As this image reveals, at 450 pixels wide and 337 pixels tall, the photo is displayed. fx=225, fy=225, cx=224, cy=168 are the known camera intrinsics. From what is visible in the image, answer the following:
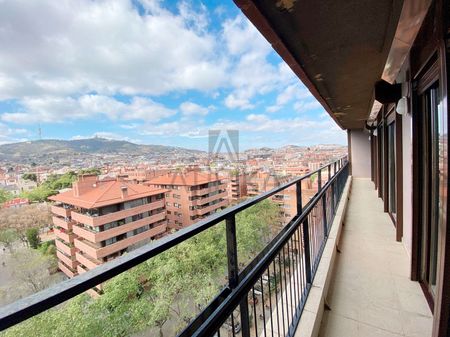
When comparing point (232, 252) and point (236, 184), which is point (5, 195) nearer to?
point (236, 184)

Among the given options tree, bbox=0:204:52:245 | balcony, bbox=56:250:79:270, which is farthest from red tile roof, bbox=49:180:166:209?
balcony, bbox=56:250:79:270

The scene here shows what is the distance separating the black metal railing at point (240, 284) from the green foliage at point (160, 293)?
7 centimetres

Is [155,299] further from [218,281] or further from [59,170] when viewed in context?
[59,170]

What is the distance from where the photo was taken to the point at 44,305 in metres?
0.37

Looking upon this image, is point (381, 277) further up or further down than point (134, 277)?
further down

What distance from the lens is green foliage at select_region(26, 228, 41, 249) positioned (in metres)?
6.43

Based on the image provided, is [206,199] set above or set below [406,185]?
below

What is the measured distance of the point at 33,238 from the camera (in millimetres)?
6629


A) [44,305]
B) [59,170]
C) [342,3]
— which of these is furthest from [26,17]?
[44,305]

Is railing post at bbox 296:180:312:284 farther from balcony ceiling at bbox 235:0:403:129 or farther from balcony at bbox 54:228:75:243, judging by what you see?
balcony at bbox 54:228:75:243

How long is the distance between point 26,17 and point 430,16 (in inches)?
468

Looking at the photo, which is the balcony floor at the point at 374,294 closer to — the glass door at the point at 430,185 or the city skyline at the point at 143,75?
the glass door at the point at 430,185

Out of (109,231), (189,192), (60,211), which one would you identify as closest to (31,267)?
(60,211)

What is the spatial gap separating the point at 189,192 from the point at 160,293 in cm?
557
